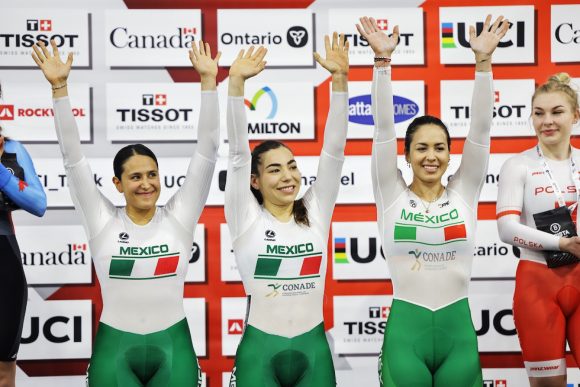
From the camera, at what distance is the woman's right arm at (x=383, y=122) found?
3068 mm

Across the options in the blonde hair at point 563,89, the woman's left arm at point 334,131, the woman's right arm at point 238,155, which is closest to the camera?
the woman's right arm at point 238,155

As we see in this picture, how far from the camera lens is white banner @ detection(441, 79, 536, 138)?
4391mm

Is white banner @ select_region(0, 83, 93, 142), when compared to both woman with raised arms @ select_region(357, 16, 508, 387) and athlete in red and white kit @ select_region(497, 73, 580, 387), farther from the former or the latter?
athlete in red and white kit @ select_region(497, 73, 580, 387)

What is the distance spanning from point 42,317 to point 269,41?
2133 millimetres

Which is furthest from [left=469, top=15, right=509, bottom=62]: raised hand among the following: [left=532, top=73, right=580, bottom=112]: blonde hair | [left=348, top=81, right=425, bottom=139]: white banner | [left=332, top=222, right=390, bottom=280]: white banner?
[left=332, top=222, right=390, bottom=280]: white banner

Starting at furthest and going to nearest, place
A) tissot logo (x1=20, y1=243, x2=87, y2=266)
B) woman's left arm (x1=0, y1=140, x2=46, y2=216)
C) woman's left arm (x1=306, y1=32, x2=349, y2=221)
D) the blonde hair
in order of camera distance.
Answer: tissot logo (x1=20, y1=243, x2=87, y2=266), the blonde hair, woman's left arm (x1=0, y1=140, x2=46, y2=216), woman's left arm (x1=306, y1=32, x2=349, y2=221)

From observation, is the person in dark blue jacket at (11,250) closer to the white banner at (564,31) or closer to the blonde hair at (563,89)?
the blonde hair at (563,89)

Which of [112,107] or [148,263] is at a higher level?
[112,107]

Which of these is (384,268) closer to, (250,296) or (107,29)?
(250,296)

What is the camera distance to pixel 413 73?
Answer: 173 inches

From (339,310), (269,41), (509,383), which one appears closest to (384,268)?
(339,310)

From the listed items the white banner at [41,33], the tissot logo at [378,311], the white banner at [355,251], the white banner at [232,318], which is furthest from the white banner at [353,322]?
the white banner at [41,33]

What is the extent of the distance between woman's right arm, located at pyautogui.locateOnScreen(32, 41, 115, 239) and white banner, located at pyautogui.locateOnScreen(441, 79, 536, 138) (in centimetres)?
224

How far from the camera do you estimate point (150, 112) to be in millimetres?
4320
